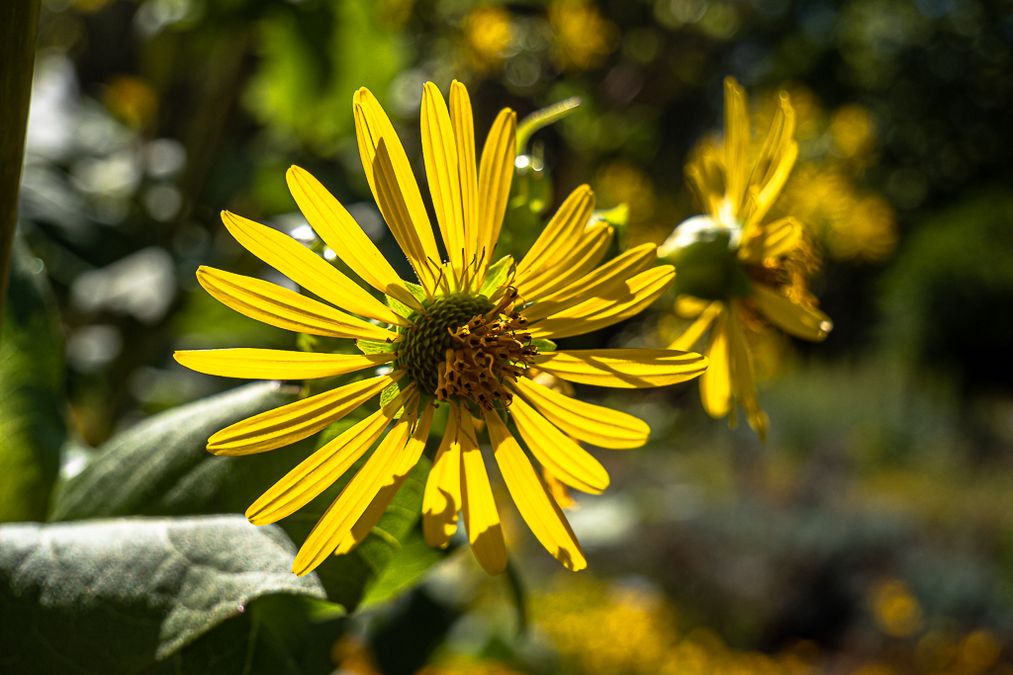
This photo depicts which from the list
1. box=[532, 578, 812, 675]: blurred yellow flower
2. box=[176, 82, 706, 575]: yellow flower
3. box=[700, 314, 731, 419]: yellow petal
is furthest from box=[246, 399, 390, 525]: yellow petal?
box=[532, 578, 812, 675]: blurred yellow flower

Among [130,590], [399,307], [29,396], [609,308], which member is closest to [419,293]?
[399,307]

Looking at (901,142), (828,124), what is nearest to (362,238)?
(828,124)

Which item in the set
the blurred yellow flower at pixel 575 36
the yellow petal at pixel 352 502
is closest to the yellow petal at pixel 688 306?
the yellow petal at pixel 352 502

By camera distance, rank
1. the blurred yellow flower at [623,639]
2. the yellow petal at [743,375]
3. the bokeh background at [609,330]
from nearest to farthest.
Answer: the yellow petal at [743,375]
the bokeh background at [609,330]
the blurred yellow flower at [623,639]

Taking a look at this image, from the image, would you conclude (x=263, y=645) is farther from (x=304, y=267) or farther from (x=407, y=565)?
(x=304, y=267)

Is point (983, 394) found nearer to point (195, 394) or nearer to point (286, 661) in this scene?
point (195, 394)

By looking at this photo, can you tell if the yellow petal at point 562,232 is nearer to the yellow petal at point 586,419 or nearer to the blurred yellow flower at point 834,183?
the yellow petal at point 586,419

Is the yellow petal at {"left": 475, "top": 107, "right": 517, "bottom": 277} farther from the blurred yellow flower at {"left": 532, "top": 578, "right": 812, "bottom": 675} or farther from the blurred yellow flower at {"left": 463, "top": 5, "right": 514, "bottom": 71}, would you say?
the blurred yellow flower at {"left": 532, "top": 578, "right": 812, "bottom": 675}

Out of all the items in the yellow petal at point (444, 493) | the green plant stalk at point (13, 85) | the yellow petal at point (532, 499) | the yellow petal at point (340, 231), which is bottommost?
the yellow petal at point (532, 499)
